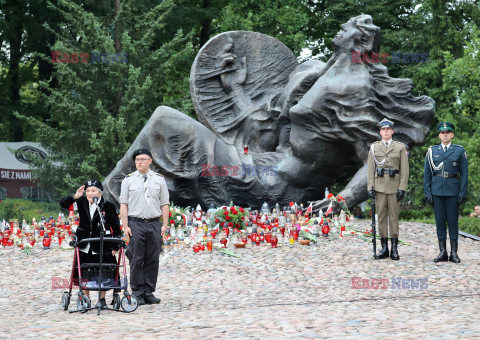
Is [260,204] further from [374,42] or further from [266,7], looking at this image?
[266,7]

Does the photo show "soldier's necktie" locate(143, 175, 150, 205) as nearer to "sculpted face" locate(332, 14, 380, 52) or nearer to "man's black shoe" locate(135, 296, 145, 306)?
"man's black shoe" locate(135, 296, 145, 306)

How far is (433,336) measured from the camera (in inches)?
193

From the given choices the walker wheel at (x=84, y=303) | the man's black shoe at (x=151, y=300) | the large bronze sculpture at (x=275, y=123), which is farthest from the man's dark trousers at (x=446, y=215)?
the walker wheel at (x=84, y=303)

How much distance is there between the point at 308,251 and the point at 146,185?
3152 millimetres

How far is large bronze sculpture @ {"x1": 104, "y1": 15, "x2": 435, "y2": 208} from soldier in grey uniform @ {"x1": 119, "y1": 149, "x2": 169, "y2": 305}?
523 cm

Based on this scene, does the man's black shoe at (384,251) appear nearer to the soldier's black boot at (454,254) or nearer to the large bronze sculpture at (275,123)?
the soldier's black boot at (454,254)

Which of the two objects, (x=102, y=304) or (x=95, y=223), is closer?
(x=102, y=304)

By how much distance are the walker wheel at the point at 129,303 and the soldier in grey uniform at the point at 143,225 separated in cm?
32

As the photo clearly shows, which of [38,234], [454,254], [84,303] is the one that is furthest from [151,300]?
[38,234]

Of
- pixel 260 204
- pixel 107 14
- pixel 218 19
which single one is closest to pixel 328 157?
pixel 260 204

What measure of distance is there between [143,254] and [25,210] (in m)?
12.8

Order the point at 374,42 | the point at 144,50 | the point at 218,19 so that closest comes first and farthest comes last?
the point at 374,42
the point at 144,50
the point at 218,19

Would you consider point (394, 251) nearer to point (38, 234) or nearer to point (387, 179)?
point (387, 179)

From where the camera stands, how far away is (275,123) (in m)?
13.1
